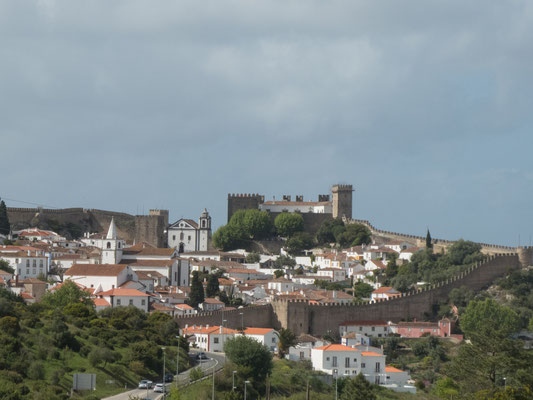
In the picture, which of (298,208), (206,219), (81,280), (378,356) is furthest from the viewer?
(298,208)

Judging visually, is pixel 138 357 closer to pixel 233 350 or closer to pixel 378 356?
pixel 233 350

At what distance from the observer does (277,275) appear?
81.4m

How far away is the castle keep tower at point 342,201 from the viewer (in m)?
99.1

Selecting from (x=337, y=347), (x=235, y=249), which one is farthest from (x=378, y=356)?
(x=235, y=249)

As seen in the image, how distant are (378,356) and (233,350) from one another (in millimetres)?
9624

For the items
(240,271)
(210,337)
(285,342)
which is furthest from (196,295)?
(240,271)

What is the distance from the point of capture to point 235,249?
92.1 m

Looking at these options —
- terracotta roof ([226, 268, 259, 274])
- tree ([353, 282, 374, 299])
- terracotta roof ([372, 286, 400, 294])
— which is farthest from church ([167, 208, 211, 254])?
terracotta roof ([372, 286, 400, 294])

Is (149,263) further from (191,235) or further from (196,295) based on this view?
(191,235)

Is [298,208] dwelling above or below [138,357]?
above

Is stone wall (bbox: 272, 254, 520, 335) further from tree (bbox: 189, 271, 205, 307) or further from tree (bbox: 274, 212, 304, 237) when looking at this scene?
tree (bbox: 274, 212, 304, 237)

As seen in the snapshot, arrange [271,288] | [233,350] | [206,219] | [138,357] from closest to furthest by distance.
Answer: [138,357] < [233,350] < [271,288] < [206,219]

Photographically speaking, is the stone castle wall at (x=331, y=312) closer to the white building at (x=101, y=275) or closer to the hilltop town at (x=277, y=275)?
the hilltop town at (x=277, y=275)

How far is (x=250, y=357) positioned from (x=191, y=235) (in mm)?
44403
